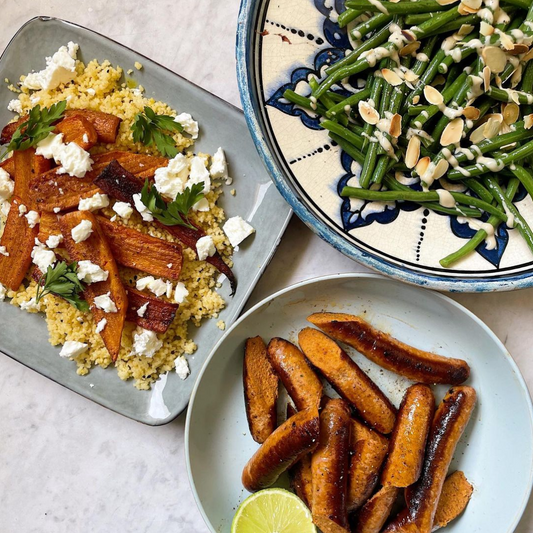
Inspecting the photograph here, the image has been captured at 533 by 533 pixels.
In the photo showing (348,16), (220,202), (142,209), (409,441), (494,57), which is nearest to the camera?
(494,57)

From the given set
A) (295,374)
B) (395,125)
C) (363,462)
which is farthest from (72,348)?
(395,125)

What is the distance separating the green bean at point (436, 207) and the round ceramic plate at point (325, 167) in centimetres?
3

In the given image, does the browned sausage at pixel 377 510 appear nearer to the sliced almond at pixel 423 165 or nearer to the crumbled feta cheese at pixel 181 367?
the crumbled feta cheese at pixel 181 367

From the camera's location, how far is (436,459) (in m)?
1.70

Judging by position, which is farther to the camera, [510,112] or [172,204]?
[172,204]

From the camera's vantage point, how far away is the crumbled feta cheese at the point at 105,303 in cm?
178

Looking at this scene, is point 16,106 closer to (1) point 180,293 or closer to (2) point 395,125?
(1) point 180,293

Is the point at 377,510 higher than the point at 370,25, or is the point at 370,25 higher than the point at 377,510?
the point at 370,25

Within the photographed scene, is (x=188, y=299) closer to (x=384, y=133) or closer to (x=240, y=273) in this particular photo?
(x=240, y=273)

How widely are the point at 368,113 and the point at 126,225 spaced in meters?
0.84

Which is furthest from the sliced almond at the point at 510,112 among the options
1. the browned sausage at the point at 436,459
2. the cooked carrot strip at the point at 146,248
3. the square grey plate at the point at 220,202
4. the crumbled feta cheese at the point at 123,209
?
the crumbled feta cheese at the point at 123,209

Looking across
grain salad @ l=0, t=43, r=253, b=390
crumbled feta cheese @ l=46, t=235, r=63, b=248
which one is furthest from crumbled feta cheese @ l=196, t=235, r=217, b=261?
crumbled feta cheese @ l=46, t=235, r=63, b=248

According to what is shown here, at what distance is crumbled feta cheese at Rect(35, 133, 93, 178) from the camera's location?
1767 millimetres

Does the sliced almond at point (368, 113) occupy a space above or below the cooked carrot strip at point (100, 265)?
above
